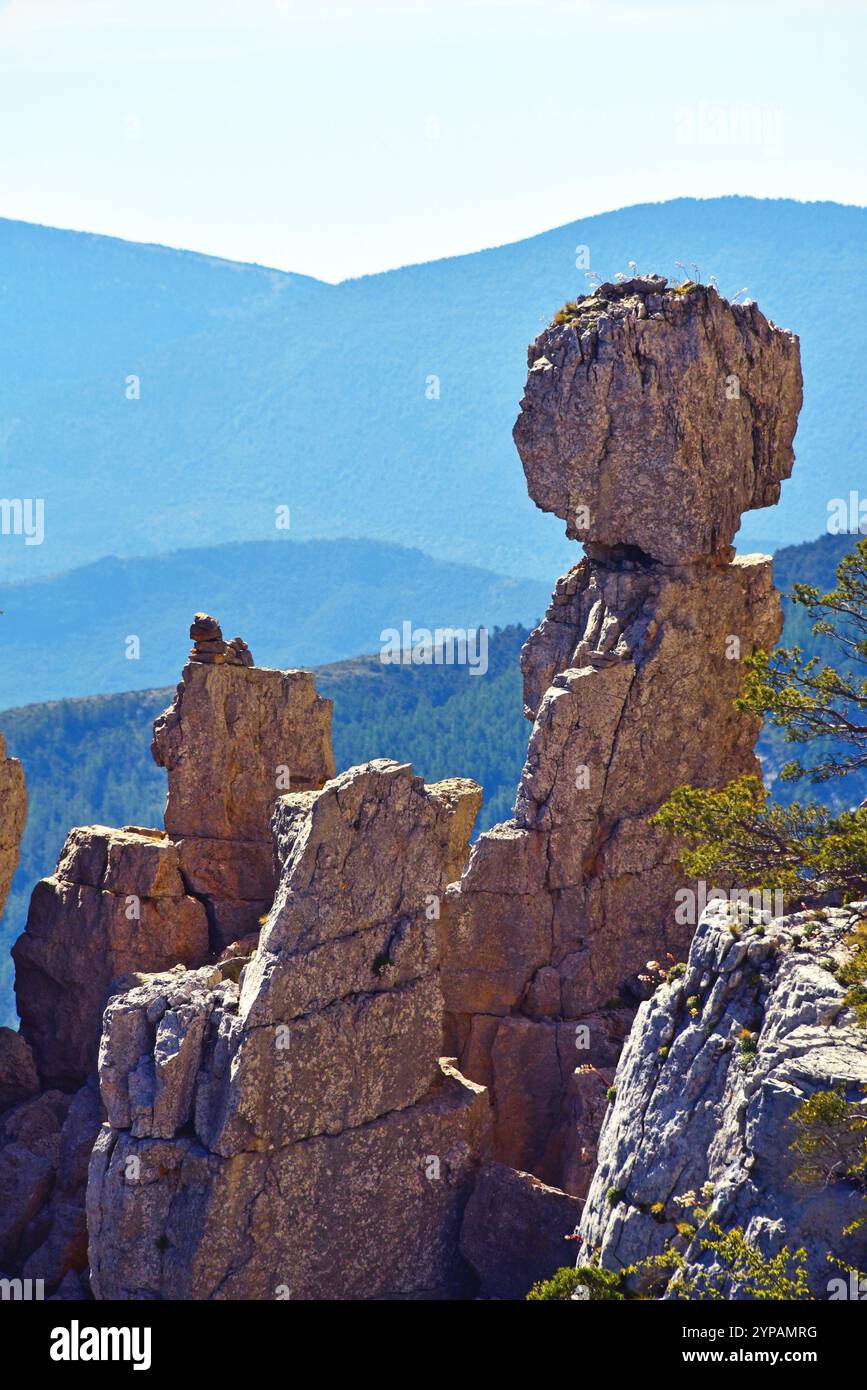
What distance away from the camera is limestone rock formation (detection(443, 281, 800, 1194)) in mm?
54938

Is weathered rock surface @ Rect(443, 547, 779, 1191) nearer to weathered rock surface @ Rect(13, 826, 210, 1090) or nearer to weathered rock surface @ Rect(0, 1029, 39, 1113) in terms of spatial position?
weathered rock surface @ Rect(13, 826, 210, 1090)

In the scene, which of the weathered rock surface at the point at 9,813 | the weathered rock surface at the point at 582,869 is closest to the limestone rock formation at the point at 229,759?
the weathered rock surface at the point at 9,813

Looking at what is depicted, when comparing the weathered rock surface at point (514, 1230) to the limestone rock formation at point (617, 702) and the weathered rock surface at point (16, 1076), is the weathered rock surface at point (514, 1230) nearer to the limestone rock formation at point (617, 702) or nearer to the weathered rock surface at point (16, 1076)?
the limestone rock formation at point (617, 702)

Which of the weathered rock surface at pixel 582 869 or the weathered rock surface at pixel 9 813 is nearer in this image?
the weathered rock surface at pixel 582 869

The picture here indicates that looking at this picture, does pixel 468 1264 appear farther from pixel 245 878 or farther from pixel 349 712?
pixel 349 712

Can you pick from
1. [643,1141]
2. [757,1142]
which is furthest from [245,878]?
[757,1142]

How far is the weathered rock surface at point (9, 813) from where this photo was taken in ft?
197

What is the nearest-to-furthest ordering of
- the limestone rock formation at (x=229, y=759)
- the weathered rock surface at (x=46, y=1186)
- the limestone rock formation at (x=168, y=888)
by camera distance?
the weathered rock surface at (x=46, y=1186) → the limestone rock formation at (x=168, y=888) → the limestone rock formation at (x=229, y=759)

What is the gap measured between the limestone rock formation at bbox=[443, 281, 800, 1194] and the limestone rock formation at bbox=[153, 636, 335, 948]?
25.6 feet

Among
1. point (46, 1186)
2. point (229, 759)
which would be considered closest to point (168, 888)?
point (229, 759)

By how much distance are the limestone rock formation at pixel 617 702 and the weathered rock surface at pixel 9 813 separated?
1269 cm

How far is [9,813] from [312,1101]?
53.6 feet

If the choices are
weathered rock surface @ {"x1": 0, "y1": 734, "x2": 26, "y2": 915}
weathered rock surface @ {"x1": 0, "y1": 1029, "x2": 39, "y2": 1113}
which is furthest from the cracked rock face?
weathered rock surface @ {"x1": 0, "y1": 1029, "x2": 39, "y2": 1113}
